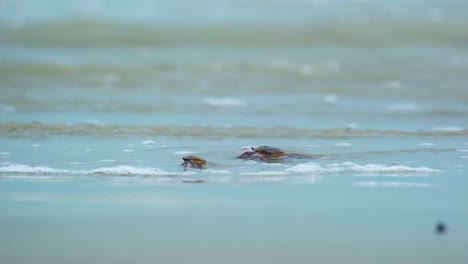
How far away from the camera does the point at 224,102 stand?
36.7 feet

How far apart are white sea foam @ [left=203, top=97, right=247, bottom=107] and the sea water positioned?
0.04 metres

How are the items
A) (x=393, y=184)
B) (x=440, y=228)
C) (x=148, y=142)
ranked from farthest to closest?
(x=148, y=142) → (x=393, y=184) → (x=440, y=228)

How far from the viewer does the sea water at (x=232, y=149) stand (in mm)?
5105

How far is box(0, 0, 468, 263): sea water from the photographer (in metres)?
5.11

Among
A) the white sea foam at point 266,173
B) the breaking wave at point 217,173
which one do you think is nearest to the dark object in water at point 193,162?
the breaking wave at point 217,173

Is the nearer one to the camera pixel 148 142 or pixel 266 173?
pixel 266 173

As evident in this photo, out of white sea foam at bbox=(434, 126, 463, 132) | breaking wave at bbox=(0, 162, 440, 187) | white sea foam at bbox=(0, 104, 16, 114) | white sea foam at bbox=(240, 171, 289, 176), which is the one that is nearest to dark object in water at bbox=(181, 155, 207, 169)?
breaking wave at bbox=(0, 162, 440, 187)

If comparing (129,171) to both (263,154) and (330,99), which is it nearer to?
(263,154)

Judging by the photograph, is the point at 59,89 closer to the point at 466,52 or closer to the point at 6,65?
the point at 6,65

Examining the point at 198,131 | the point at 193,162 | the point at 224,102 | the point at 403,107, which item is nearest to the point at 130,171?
the point at 193,162

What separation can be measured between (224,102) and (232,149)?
3387 millimetres

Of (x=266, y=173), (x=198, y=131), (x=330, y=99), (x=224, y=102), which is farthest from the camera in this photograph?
(x=330, y=99)

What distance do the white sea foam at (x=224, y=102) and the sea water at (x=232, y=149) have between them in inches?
1.4

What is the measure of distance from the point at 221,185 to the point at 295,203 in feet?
2.46
